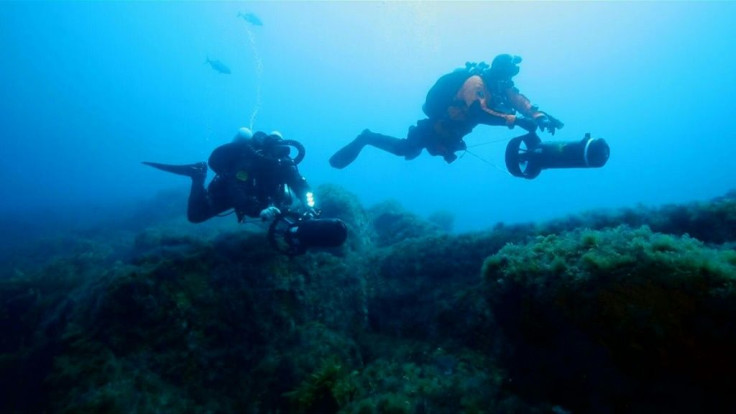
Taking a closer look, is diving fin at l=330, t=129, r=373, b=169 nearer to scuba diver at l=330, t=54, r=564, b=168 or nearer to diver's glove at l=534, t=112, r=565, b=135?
scuba diver at l=330, t=54, r=564, b=168

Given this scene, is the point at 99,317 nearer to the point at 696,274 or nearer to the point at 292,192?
the point at 292,192

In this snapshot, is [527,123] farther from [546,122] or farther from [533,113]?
[533,113]

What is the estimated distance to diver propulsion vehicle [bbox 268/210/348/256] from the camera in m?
4.60

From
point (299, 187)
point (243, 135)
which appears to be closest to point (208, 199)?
point (243, 135)

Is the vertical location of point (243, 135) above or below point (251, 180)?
above

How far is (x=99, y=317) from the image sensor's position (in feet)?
13.1

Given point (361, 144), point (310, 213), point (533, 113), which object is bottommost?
point (310, 213)

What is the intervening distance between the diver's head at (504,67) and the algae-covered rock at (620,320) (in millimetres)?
4971

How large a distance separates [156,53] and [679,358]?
165281mm

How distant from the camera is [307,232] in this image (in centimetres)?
465

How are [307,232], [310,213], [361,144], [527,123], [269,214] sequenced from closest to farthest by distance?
[307,232]
[269,214]
[310,213]
[527,123]
[361,144]

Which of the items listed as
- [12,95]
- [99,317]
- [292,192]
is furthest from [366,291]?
[12,95]

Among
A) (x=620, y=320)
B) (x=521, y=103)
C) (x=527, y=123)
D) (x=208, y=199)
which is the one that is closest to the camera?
(x=620, y=320)

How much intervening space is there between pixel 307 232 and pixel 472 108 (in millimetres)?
4317
